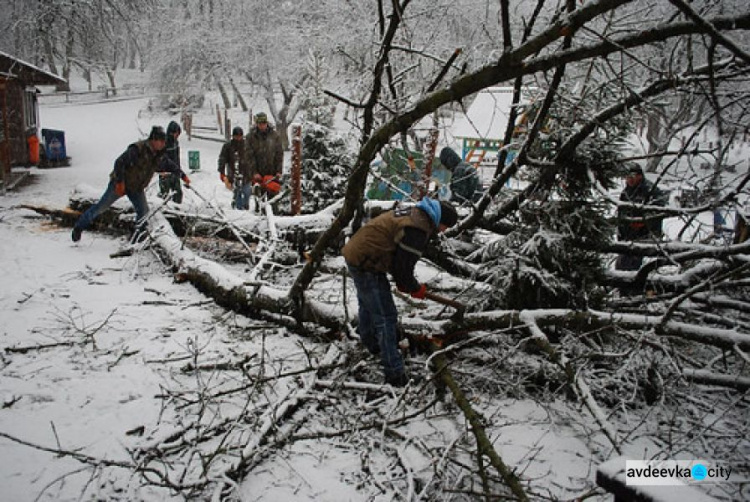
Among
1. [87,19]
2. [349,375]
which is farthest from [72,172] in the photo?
[349,375]

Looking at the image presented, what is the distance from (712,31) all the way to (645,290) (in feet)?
10.1

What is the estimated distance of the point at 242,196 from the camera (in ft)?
30.5

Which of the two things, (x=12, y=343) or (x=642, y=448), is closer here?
(x=642, y=448)

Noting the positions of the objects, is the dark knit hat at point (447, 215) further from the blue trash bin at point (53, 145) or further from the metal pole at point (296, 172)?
the blue trash bin at point (53, 145)

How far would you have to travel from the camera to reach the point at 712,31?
82.0 inches

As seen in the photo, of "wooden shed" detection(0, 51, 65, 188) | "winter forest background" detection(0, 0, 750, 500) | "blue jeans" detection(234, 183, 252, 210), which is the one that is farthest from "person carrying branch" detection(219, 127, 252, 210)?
"wooden shed" detection(0, 51, 65, 188)

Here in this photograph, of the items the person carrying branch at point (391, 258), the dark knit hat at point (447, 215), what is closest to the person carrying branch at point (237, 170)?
the person carrying branch at point (391, 258)

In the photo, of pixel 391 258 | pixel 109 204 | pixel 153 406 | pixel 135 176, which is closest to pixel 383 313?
pixel 391 258

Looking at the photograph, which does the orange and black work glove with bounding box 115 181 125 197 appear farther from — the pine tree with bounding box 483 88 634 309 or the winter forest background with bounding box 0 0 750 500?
the pine tree with bounding box 483 88 634 309

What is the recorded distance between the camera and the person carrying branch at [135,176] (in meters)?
6.53

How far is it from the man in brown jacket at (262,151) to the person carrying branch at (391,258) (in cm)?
523

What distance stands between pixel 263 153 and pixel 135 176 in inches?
103

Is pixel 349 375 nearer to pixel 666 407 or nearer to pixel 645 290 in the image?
pixel 666 407

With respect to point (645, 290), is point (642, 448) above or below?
below
